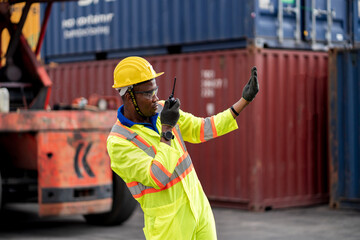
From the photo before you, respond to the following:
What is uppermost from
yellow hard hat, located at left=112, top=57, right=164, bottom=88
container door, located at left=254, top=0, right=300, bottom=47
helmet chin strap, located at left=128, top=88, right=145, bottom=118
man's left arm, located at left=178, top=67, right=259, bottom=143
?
container door, located at left=254, top=0, right=300, bottom=47

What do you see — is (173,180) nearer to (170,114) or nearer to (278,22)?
(170,114)

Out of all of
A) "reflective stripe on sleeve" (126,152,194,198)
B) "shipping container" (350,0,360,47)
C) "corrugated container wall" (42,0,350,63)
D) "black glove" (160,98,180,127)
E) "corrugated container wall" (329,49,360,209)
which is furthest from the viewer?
"shipping container" (350,0,360,47)

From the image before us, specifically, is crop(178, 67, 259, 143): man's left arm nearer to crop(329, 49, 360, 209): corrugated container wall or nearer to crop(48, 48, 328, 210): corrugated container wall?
crop(48, 48, 328, 210): corrugated container wall

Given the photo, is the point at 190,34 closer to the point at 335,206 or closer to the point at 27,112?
the point at 335,206

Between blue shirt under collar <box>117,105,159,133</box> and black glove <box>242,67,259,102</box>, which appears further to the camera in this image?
black glove <box>242,67,259,102</box>

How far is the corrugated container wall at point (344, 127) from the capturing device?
11.4m

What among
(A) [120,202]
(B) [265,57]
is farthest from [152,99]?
(B) [265,57]

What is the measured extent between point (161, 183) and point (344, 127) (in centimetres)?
805

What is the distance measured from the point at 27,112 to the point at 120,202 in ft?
5.76

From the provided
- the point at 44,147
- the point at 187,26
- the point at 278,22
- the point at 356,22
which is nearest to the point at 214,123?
the point at 44,147

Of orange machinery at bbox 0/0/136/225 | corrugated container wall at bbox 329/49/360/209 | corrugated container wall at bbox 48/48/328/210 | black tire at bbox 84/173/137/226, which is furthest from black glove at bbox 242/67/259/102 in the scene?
corrugated container wall at bbox 329/49/360/209

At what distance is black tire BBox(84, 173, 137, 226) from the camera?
920 centimetres

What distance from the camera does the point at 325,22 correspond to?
40.9ft

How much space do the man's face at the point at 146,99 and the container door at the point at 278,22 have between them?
7265mm
